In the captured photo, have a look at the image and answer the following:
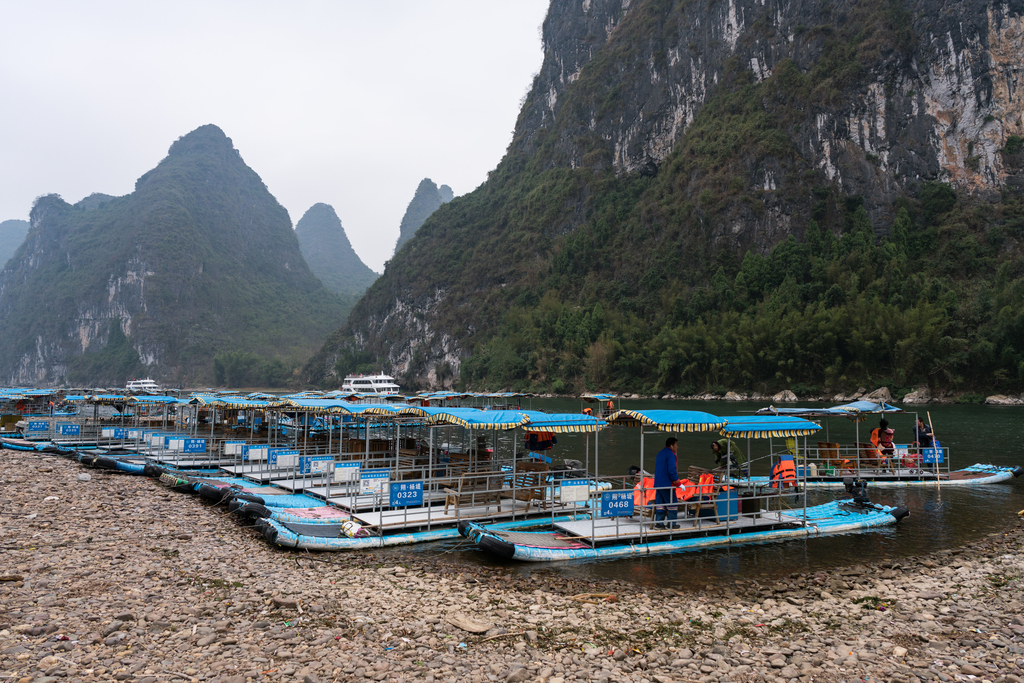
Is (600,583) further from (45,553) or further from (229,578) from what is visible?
(45,553)

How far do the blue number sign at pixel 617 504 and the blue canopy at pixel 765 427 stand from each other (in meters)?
2.92

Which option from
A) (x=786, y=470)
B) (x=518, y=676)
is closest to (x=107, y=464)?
(x=518, y=676)

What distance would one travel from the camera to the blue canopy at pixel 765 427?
48.9 ft

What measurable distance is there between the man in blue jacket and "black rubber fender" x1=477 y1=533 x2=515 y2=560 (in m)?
3.77

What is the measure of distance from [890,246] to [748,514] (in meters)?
98.4

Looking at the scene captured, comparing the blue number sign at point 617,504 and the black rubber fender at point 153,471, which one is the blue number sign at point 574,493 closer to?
the blue number sign at point 617,504

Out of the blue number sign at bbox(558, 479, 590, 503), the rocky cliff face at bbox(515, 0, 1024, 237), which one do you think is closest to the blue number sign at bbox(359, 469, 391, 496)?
the blue number sign at bbox(558, 479, 590, 503)

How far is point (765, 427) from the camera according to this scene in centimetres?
1532

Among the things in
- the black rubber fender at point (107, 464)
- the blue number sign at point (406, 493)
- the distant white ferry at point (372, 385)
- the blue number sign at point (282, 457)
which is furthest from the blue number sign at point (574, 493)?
the distant white ferry at point (372, 385)

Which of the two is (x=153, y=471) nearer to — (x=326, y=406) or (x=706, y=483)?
(x=326, y=406)

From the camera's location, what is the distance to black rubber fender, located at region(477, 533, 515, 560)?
13.2m

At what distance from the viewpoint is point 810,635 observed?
9586 mm

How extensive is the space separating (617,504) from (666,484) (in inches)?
52.7

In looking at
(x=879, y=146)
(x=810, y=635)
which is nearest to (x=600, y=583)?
(x=810, y=635)
